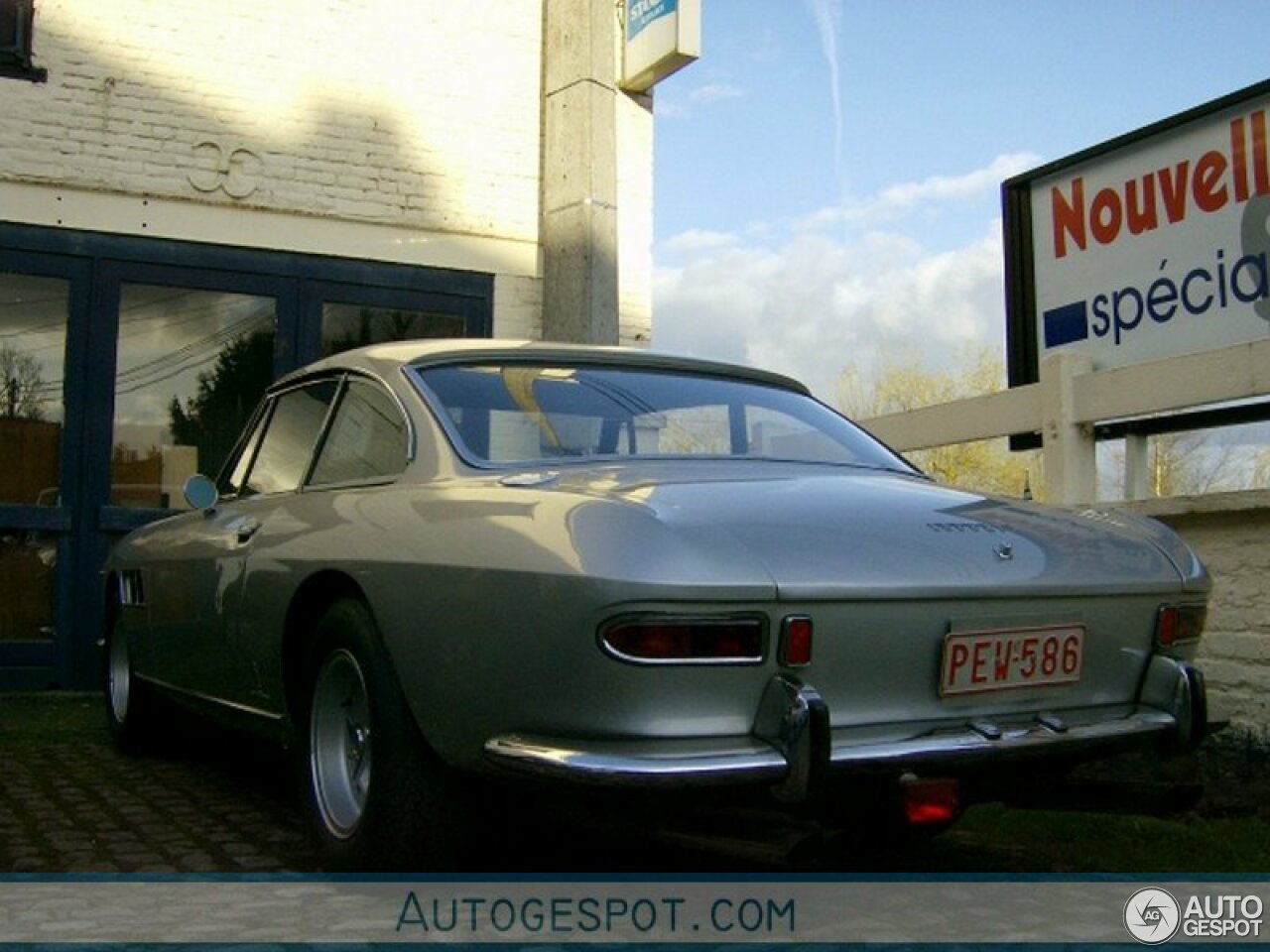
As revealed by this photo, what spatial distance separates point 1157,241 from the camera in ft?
20.0

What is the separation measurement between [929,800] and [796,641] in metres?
0.46

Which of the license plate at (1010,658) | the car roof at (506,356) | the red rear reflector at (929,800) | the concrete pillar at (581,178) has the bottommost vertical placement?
the red rear reflector at (929,800)

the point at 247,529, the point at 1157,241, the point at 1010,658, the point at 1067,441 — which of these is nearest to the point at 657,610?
the point at 1010,658

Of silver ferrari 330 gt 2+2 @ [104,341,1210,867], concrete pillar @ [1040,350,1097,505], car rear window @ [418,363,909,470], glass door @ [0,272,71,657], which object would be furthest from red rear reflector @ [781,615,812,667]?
glass door @ [0,272,71,657]

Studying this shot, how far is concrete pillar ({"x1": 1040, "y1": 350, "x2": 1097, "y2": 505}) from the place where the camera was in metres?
6.08

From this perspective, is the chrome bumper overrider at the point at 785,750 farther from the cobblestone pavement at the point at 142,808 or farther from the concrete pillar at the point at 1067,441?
the concrete pillar at the point at 1067,441

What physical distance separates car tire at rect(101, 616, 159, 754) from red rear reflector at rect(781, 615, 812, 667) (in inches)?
135

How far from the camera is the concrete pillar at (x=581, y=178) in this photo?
10023 millimetres

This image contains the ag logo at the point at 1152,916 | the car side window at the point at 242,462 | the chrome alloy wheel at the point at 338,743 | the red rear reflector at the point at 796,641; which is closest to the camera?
the red rear reflector at the point at 796,641

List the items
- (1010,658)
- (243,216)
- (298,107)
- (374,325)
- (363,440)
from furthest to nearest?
(374,325) < (298,107) < (243,216) < (363,440) < (1010,658)

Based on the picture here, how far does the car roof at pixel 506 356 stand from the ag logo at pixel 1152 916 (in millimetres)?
1872

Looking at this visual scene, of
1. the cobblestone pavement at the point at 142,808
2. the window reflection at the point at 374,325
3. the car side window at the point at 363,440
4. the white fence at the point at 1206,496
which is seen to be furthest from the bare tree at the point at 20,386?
the white fence at the point at 1206,496

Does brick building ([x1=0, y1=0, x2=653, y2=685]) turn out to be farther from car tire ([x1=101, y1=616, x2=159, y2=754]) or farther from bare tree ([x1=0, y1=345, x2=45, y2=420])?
car tire ([x1=101, y1=616, x2=159, y2=754])

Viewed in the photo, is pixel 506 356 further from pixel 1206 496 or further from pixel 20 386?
pixel 20 386
